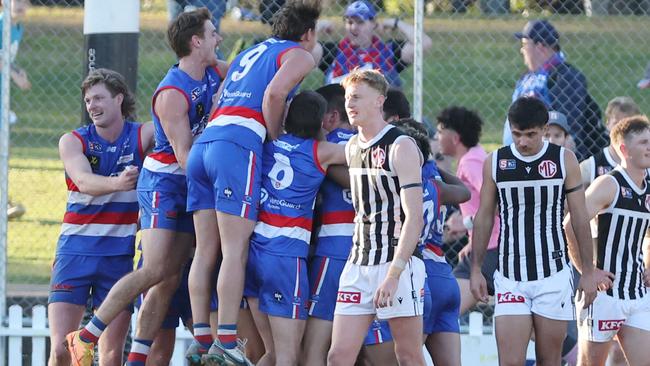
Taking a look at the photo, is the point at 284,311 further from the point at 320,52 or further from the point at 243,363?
the point at 320,52

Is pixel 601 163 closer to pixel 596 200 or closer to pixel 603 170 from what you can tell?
pixel 603 170

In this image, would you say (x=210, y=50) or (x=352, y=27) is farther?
(x=352, y=27)

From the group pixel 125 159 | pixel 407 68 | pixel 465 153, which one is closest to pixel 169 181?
pixel 125 159

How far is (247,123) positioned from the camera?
23.6 ft

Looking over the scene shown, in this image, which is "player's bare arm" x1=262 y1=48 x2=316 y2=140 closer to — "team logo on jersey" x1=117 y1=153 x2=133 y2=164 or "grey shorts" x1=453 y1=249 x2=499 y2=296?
"team logo on jersey" x1=117 y1=153 x2=133 y2=164

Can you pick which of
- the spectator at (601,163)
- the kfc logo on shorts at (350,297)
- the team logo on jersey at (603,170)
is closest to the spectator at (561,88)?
the spectator at (601,163)

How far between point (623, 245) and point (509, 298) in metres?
0.86

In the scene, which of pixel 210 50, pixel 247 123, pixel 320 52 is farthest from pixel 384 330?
pixel 320 52

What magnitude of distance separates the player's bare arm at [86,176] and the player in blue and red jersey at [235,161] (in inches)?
18.2

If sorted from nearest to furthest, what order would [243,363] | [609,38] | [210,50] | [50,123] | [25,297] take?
1. [243,363]
2. [210,50]
3. [25,297]
4. [609,38]
5. [50,123]

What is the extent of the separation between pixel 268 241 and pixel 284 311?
1.35 ft

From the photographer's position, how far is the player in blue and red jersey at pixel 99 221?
7.80m

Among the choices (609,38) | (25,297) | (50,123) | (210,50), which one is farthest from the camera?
(50,123)

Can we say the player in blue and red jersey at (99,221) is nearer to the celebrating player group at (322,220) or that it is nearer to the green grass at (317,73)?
the celebrating player group at (322,220)
